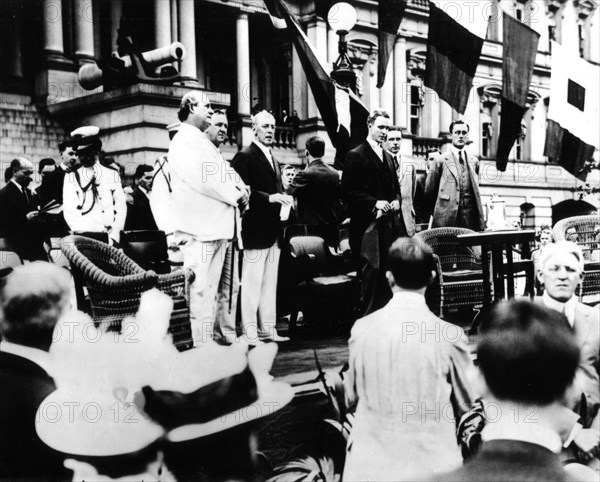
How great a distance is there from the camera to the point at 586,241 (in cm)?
645

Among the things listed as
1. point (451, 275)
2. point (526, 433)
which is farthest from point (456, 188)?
point (526, 433)

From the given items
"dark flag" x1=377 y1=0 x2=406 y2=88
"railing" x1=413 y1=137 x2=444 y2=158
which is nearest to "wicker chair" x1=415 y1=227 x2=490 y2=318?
"dark flag" x1=377 y1=0 x2=406 y2=88

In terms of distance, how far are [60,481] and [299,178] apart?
439cm

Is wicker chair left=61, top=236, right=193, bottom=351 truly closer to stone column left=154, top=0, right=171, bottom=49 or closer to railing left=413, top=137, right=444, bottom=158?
stone column left=154, top=0, right=171, bottom=49

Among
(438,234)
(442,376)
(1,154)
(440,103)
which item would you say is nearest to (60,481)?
(442,376)

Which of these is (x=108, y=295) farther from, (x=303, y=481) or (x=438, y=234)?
(x=438, y=234)

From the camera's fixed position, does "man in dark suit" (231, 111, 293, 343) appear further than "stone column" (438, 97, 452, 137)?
No

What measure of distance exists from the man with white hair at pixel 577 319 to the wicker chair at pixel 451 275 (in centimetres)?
242

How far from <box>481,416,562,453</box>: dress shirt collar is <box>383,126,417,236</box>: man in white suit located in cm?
385

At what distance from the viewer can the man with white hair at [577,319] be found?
11.6 ft

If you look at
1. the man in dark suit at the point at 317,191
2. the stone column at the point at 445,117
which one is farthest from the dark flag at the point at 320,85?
the stone column at the point at 445,117

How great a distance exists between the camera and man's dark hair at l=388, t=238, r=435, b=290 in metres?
3.42

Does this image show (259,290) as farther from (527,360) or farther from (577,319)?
(527,360)

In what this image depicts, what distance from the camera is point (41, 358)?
10.9ft
